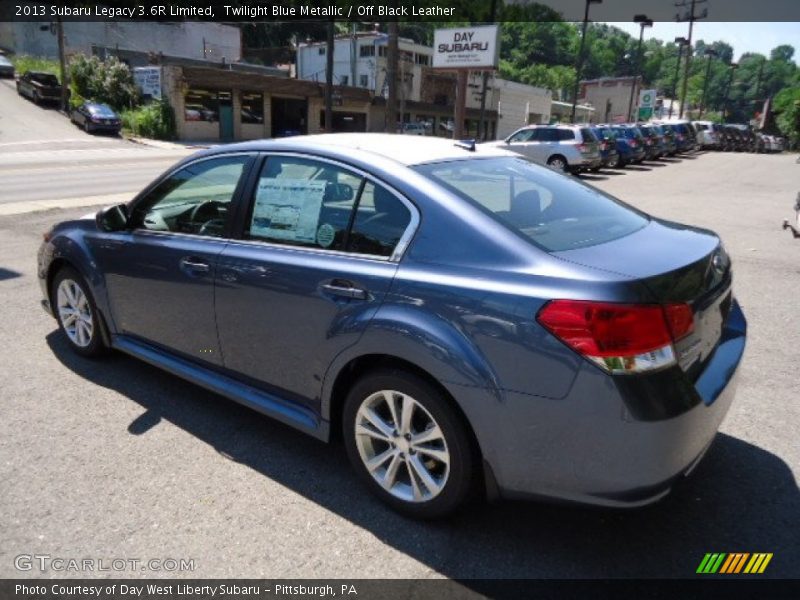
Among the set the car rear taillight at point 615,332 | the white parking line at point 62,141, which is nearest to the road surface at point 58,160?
the white parking line at point 62,141

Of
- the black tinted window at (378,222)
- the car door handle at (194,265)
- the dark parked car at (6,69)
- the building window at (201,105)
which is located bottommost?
the car door handle at (194,265)

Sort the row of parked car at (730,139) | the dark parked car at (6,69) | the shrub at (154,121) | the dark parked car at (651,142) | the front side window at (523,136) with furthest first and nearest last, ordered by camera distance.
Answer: the dark parked car at (6,69) → the row of parked car at (730,139) → the shrub at (154,121) → the dark parked car at (651,142) → the front side window at (523,136)

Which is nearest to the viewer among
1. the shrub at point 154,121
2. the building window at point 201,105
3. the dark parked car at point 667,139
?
the dark parked car at point 667,139

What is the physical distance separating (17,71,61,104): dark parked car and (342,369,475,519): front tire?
4323cm

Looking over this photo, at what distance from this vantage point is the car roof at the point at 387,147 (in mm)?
2953

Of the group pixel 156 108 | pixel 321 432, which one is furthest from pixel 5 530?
pixel 156 108

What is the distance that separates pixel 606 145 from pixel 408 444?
21304 millimetres

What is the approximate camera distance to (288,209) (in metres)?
3.05

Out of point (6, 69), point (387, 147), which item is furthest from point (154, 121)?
point (387, 147)

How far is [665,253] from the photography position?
8.25 ft

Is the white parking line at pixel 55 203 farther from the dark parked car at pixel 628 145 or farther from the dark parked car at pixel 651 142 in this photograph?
the dark parked car at pixel 651 142

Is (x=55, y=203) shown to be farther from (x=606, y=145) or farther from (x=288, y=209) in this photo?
(x=606, y=145)

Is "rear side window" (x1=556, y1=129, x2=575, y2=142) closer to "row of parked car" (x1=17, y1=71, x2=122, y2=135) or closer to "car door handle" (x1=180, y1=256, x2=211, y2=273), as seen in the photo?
"car door handle" (x1=180, y1=256, x2=211, y2=273)

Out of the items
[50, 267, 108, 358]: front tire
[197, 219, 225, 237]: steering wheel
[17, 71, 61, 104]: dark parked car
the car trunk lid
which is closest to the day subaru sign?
[17, 71, 61, 104]: dark parked car
